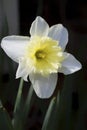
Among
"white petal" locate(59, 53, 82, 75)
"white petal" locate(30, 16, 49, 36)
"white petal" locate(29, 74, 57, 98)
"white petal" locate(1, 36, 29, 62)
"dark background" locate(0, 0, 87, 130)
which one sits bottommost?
"dark background" locate(0, 0, 87, 130)

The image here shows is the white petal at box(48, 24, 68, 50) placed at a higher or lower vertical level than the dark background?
higher

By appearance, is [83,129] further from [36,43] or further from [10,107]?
[36,43]

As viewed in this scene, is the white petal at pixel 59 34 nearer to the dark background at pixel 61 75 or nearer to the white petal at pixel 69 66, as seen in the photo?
the white petal at pixel 69 66

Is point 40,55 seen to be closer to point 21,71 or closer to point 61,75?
point 21,71

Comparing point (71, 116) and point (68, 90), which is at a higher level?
point (68, 90)

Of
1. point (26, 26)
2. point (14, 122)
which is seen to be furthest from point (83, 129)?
point (26, 26)

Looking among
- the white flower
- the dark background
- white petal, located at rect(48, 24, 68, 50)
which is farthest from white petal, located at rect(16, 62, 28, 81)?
the dark background

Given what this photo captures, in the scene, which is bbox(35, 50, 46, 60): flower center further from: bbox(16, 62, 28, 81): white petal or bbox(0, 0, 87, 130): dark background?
bbox(0, 0, 87, 130): dark background
